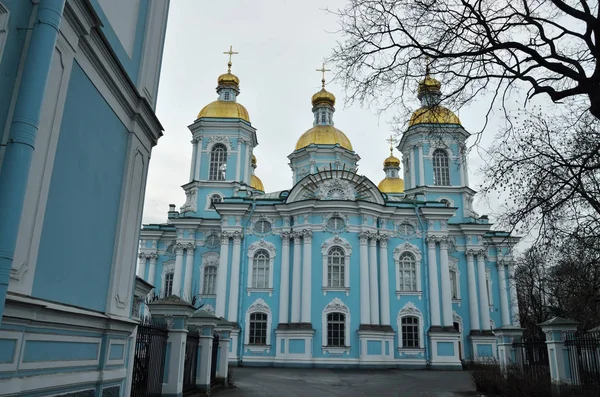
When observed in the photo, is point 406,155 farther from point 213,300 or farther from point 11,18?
point 11,18

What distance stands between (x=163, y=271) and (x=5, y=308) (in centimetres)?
2991

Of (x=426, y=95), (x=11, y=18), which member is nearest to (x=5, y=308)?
(x=11, y=18)

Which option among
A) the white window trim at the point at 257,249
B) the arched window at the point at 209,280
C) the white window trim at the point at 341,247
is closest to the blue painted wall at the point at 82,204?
the white window trim at the point at 341,247

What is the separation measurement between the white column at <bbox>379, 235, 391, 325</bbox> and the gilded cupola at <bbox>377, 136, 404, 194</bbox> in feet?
48.8

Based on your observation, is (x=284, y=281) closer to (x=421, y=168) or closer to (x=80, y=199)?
(x=421, y=168)

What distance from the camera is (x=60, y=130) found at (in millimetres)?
5137

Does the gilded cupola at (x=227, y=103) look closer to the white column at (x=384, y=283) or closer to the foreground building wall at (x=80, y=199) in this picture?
the white column at (x=384, y=283)

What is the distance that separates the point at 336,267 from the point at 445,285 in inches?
257

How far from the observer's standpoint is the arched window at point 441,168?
3350 cm

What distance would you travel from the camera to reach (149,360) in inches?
343

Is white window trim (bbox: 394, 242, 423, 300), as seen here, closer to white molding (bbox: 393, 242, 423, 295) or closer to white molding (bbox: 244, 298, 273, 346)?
white molding (bbox: 393, 242, 423, 295)

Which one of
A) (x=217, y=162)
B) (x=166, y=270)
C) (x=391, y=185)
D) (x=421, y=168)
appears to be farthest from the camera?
(x=391, y=185)

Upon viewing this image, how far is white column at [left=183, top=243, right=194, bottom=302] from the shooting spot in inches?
1184

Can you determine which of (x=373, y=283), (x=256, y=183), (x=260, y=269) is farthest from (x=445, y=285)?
(x=256, y=183)
